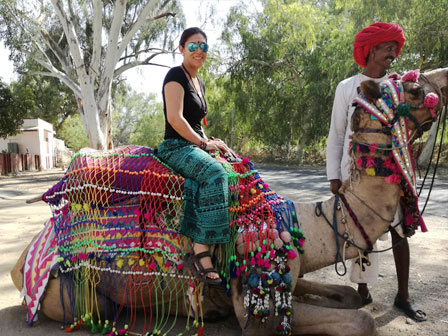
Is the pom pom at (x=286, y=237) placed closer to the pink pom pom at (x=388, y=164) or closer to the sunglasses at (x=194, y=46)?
the pink pom pom at (x=388, y=164)

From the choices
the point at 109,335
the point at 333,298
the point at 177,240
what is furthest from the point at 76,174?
the point at 333,298

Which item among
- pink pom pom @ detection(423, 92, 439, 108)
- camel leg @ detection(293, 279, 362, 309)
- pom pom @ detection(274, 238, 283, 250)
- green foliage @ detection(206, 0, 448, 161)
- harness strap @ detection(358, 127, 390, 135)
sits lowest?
camel leg @ detection(293, 279, 362, 309)

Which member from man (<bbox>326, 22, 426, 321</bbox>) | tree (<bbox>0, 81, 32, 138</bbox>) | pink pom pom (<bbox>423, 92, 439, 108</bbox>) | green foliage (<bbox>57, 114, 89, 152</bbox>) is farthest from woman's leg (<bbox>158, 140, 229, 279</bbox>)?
green foliage (<bbox>57, 114, 89, 152</bbox>)

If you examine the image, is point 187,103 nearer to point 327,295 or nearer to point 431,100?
point 431,100

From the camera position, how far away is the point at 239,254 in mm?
2297

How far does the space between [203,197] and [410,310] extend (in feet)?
5.99

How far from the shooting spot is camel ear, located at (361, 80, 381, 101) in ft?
7.00

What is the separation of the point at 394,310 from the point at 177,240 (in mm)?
1815

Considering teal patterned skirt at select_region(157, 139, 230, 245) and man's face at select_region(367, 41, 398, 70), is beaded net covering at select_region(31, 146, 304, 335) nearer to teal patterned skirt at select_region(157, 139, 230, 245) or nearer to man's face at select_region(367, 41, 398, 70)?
teal patterned skirt at select_region(157, 139, 230, 245)

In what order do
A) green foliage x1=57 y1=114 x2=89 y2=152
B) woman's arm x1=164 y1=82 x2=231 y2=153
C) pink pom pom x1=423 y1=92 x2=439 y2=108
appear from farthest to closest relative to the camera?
green foliage x1=57 y1=114 x2=89 y2=152 → woman's arm x1=164 y1=82 x2=231 y2=153 → pink pom pom x1=423 y1=92 x2=439 y2=108

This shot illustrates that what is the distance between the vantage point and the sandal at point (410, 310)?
268 cm

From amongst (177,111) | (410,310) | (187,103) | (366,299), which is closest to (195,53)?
(187,103)

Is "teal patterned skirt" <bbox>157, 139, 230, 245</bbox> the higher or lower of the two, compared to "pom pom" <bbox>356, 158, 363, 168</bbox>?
lower

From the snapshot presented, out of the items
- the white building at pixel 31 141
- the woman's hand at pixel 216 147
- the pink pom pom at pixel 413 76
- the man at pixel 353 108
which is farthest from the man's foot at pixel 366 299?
the white building at pixel 31 141
